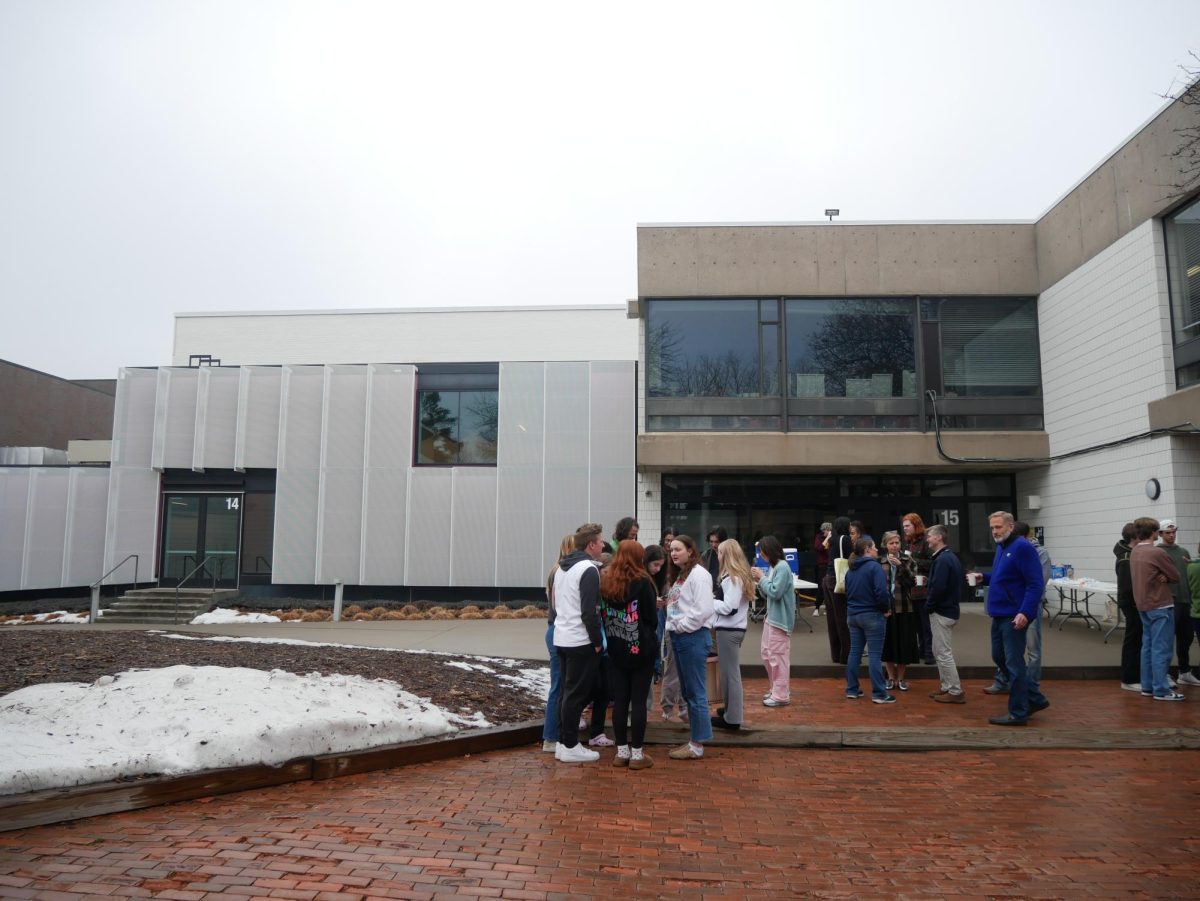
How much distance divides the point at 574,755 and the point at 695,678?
1089mm

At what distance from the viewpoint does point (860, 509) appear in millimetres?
17250

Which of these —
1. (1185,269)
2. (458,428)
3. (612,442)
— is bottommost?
(612,442)

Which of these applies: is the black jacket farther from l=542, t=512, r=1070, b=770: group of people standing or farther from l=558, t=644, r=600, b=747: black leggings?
l=558, t=644, r=600, b=747: black leggings

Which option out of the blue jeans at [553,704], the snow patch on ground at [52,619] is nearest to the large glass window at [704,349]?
the blue jeans at [553,704]

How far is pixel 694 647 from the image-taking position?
6.38m

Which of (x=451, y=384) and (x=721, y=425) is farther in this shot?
(x=451, y=384)

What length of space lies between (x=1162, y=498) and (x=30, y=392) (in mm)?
33507

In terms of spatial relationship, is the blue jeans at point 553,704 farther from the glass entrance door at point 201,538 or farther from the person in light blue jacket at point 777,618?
the glass entrance door at point 201,538

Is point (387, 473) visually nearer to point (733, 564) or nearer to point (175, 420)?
point (175, 420)

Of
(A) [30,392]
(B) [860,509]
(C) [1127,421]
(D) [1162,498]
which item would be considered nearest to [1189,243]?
(C) [1127,421]

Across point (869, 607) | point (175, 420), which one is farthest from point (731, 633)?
point (175, 420)

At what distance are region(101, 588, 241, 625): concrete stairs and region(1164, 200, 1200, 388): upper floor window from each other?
18.8m

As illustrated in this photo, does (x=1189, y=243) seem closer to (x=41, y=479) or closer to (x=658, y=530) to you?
(x=658, y=530)

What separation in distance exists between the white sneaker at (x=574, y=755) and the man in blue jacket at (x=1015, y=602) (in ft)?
11.9
